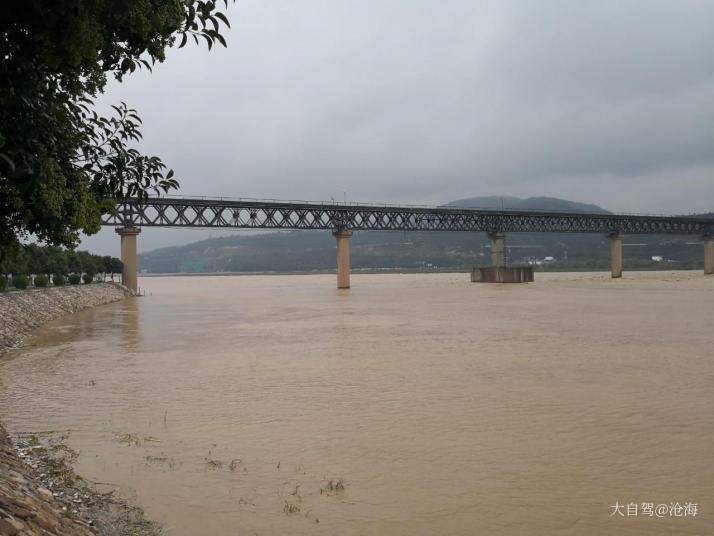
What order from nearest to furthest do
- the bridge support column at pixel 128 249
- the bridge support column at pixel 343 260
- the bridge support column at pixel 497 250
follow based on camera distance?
the bridge support column at pixel 128 249, the bridge support column at pixel 343 260, the bridge support column at pixel 497 250

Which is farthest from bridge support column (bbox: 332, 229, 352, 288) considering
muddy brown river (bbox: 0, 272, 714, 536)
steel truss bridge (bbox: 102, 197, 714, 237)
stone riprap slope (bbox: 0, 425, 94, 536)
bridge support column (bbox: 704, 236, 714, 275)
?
bridge support column (bbox: 704, 236, 714, 275)

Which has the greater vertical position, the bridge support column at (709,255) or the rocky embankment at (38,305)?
the bridge support column at (709,255)

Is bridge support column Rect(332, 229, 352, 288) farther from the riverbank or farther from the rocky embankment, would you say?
the riverbank

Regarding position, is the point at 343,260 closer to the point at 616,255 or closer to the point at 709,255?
the point at 616,255

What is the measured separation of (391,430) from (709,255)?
15470 cm

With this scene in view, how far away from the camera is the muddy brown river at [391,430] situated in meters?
7.98

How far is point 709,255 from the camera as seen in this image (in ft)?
471

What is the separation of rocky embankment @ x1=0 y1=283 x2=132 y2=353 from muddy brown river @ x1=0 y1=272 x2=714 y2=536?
5757 mm

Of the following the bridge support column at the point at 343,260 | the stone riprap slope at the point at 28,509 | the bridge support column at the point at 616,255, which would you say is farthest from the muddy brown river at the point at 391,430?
the bridge support column at the point at 616,255

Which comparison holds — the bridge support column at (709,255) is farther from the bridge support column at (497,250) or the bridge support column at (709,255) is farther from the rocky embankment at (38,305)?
the rocky embankment at (38,305)

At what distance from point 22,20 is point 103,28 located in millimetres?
834

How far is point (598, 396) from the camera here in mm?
14836

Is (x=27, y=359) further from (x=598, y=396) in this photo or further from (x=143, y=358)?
(x=598, y=396)

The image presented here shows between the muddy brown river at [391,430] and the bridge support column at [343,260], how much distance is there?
67.9 metres
